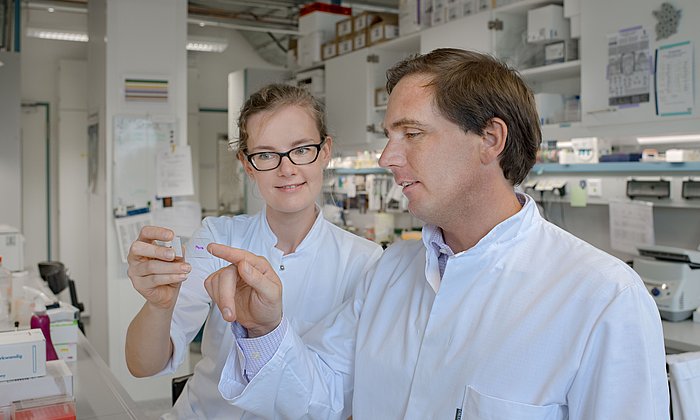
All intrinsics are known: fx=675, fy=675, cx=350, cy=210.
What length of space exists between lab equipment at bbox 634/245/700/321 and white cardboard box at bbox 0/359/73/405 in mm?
2580

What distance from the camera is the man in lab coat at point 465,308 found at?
111cm

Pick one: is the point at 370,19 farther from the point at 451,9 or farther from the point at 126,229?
the point at 126,229

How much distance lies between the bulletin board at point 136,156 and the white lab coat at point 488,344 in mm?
3277

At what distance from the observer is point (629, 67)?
11.1ft

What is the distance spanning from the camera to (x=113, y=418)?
2.03 m

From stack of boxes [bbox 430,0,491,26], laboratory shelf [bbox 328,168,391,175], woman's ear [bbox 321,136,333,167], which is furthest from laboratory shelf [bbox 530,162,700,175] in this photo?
woman's ear [bbox 321,136,333,167]

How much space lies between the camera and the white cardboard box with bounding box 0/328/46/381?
5.73 feet

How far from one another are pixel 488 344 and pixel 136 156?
376 centimetres

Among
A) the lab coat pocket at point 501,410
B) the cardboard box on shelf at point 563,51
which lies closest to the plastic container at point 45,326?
the lab coat pocket at point 501,410

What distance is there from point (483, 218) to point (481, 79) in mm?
268

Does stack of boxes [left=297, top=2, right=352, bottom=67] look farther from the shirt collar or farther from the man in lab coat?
the shirt collar

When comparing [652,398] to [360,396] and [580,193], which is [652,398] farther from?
[580,193]

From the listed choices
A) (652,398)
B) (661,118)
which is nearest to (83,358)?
(652,398)

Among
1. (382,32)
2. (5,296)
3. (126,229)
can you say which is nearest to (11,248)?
(126,229)
